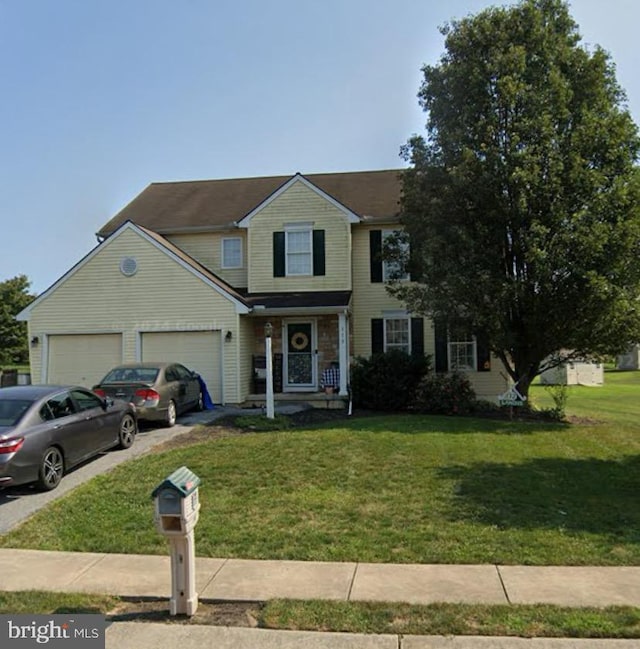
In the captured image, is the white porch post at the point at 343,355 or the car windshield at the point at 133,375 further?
the white porch post at the point at 343,355

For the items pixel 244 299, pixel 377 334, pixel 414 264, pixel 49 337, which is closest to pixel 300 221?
pixel 244 299

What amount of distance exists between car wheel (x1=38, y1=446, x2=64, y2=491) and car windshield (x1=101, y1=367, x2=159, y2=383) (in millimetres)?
4615

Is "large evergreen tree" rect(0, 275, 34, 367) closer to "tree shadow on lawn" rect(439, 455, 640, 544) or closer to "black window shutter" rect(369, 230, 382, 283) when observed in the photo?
"black window shutter" rect(369, 230, 382, 283)

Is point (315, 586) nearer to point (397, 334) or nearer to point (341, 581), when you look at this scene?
point (341, 581)

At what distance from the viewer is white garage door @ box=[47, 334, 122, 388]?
1817cm

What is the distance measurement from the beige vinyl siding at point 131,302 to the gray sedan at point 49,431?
275 inches

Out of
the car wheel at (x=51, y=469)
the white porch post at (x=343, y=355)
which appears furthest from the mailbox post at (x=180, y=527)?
the white porch post at (x=343, y=355)

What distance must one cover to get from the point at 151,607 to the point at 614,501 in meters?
5.81

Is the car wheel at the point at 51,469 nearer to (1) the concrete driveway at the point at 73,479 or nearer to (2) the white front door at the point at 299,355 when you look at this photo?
(1) the concrete driveway at the point at 73,479

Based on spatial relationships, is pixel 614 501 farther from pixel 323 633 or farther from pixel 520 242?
pixel 520 242

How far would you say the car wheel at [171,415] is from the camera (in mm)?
13375

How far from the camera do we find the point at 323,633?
14.1 feet

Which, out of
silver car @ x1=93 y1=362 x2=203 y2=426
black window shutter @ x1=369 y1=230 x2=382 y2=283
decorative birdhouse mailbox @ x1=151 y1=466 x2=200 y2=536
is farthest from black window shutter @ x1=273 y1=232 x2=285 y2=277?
decorative birdhouse mailbox @ x1=151 y1=466 x2=200 y2=536

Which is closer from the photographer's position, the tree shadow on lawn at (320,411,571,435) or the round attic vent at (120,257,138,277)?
the tree shadow on lawn at (320,411,571,435)
